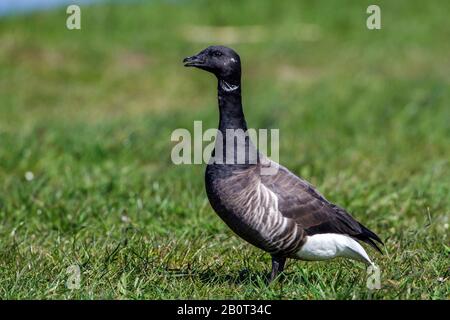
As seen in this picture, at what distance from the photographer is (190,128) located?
39.2ft

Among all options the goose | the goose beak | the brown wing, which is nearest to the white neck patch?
the goose

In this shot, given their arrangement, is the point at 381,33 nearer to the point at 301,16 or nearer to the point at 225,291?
the point at 301,16

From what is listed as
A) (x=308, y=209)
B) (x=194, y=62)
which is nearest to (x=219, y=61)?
(x=194, y=62)

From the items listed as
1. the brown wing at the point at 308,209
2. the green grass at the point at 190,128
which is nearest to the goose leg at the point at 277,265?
the green grass at the point at 190,128

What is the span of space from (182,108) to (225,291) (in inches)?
336

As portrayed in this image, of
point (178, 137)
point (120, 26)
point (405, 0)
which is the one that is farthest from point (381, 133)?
point (405, 0)

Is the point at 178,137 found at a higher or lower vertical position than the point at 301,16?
lower

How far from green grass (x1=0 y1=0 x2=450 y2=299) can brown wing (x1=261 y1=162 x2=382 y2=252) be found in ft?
0.93

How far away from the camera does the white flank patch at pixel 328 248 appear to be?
5.62 metres

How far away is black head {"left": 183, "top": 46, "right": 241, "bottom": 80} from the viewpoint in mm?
5859

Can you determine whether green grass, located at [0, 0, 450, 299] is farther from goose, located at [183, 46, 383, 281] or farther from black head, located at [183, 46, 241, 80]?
black head, located at [183, 46, 241, 80]

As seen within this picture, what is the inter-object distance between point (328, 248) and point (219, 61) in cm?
140

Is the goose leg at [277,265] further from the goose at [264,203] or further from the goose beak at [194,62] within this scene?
the goose beak at [194,62]

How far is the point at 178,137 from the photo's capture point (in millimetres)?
11273
